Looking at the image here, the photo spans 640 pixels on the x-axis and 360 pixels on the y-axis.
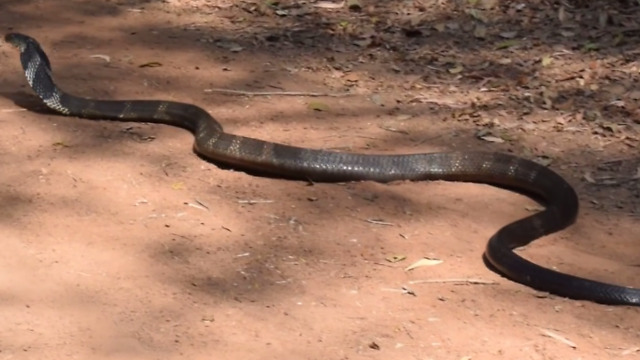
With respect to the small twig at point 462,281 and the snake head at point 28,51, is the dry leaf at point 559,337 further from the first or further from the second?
the snake head at point 28,51

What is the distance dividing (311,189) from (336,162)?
22 cm

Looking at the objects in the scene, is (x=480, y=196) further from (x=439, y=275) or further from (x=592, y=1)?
(x=592, y=1)

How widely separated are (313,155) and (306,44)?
7.63 feet

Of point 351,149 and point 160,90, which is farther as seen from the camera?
point 160,90

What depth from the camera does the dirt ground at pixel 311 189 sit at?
4.93 m

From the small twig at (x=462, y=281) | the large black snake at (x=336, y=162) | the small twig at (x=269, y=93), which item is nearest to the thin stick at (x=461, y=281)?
the small twig at (x=462, y=281)

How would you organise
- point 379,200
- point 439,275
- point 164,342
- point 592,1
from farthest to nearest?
point 592,1
point 379,200
point 439,275
point 164,342

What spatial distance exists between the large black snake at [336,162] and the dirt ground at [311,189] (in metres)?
0.08

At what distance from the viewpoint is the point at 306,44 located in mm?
8609

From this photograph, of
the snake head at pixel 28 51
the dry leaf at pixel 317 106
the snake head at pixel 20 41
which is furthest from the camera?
the dry leaf at pixel 317 106

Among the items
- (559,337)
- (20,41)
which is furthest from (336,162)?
(20,41)

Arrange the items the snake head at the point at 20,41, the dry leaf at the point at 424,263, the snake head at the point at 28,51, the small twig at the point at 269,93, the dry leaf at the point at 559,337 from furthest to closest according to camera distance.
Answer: the small twig at the point at 269,93 < the snake head at the point at 20,41 < the snake head at the point at 28,51 < the dry leaf at the point at 424,263 < the dry leaf at the point at 559,337

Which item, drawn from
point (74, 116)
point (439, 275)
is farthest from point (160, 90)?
point (439, 275)

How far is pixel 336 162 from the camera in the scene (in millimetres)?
6434
